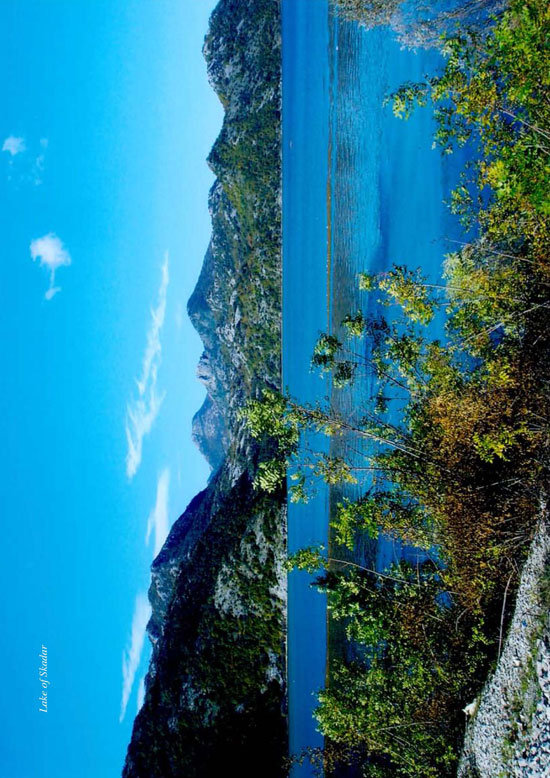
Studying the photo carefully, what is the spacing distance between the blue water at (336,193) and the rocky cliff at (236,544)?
901mm

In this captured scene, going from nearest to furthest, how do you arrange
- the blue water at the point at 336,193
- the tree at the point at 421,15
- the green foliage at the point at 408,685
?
the green foliage at the point at 408,685 → the tree at the point at 421,15 → the blue water at the point at 336,193

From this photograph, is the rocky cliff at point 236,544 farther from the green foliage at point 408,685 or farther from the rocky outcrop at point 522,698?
the rocky outcrop at point 522,698

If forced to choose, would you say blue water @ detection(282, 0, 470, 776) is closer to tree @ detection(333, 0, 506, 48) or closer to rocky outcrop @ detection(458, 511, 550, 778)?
tree @ detection(333, 0, 506, 48)

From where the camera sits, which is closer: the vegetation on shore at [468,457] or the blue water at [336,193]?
the vegetation on shore at [468,457]

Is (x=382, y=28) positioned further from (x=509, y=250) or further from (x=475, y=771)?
(x=475, y=771)

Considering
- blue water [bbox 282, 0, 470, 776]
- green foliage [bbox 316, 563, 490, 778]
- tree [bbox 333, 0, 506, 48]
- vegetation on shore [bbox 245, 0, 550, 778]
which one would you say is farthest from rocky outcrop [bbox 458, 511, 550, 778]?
tree [bbox 333, 0, 506, 48]

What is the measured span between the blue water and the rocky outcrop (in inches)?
412

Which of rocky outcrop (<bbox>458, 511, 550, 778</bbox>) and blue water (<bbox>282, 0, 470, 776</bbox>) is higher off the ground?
blue water (<bbox>282, 0, 470, 776</bbox>)

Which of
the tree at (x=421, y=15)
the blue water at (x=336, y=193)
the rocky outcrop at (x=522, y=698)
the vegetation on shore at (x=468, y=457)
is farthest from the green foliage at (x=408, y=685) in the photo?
the tree at (x=421, y=15)

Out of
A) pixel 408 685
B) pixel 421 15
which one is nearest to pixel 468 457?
pixel 408 685

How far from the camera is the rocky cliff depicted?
16.2 meters

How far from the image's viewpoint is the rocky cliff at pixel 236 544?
637 inches

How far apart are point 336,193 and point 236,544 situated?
18.2 meters

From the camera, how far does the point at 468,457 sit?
9.04 m
